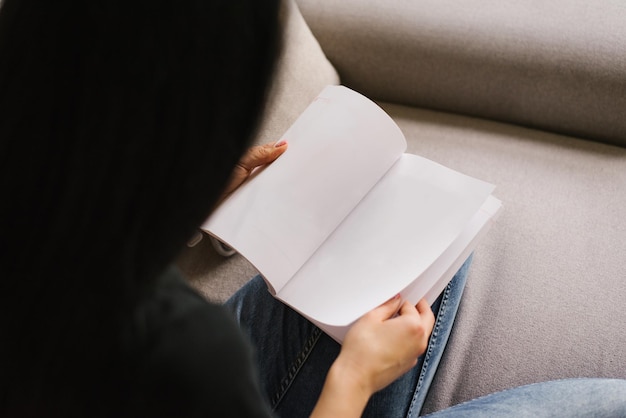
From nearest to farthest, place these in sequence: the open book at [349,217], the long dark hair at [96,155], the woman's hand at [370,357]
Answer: the long dark hair at [96,155] < the woman's hand at [370,357] < the open book at [349,217]

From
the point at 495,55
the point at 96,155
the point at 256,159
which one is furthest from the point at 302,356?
the point at 495,55

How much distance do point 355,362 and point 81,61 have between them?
424mm

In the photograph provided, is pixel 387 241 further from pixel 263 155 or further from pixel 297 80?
pixel 297 80

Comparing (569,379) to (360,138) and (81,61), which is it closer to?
(360,138)

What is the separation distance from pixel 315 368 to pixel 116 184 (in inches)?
19.1

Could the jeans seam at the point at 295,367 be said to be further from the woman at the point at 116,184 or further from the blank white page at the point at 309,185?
the woman at the point at 116,184

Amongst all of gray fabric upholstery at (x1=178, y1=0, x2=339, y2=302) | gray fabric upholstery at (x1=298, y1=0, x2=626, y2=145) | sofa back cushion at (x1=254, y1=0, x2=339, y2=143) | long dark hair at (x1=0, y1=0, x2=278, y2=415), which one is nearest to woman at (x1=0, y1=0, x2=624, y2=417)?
long dark hair at (x1=0, y1=0, x2=278, y2=415)

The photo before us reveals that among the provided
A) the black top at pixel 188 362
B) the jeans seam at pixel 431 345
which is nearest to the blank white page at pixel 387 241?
the jeans seam at pixel 431 345

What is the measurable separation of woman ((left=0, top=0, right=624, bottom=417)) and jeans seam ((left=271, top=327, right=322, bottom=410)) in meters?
0.37

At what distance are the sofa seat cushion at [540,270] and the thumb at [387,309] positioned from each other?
21cm

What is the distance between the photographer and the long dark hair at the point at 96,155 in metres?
0.37

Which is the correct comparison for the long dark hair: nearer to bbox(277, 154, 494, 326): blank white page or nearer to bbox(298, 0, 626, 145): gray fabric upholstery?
bbox(277, 154, 494, 326): blank white page

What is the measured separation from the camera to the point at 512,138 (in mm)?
1093

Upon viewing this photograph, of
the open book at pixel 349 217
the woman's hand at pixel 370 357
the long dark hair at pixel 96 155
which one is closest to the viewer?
the long dark hair at pixel 96 155
